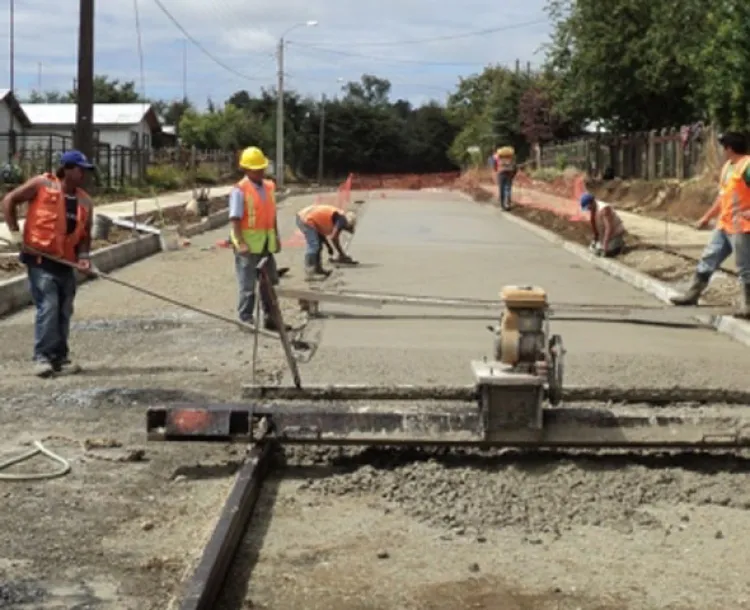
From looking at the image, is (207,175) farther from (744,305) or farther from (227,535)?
(227,535)

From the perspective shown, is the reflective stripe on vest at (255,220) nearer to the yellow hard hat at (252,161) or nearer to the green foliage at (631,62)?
the yellow hard hat at (252,161)

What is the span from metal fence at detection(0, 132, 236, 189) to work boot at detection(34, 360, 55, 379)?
75.4 ft

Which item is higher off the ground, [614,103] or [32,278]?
[614,103]

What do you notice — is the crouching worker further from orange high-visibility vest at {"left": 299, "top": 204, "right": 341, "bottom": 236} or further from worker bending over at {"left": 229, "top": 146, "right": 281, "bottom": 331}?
orange high-visibility vest at {"left": 299, "top": 204, "right": 341, "bottom": 236}

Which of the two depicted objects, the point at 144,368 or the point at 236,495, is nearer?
the point at 236,495

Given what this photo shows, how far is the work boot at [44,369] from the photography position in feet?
31.2

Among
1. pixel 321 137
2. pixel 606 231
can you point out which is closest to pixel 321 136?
pixel 321 137

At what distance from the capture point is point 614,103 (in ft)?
145

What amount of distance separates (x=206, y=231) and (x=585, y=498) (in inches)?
961

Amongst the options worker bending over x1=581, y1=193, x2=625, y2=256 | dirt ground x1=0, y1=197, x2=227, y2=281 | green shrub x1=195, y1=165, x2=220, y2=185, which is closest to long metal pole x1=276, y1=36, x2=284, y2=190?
green shrub x1=195, y1=165, x2=220, y2=185

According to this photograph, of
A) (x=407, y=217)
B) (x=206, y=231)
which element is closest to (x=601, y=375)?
(x=206, y=231)

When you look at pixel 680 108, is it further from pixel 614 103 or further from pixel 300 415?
pixel 300 415

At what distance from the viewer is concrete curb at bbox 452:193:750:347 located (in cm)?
1253

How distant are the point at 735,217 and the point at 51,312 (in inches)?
254
